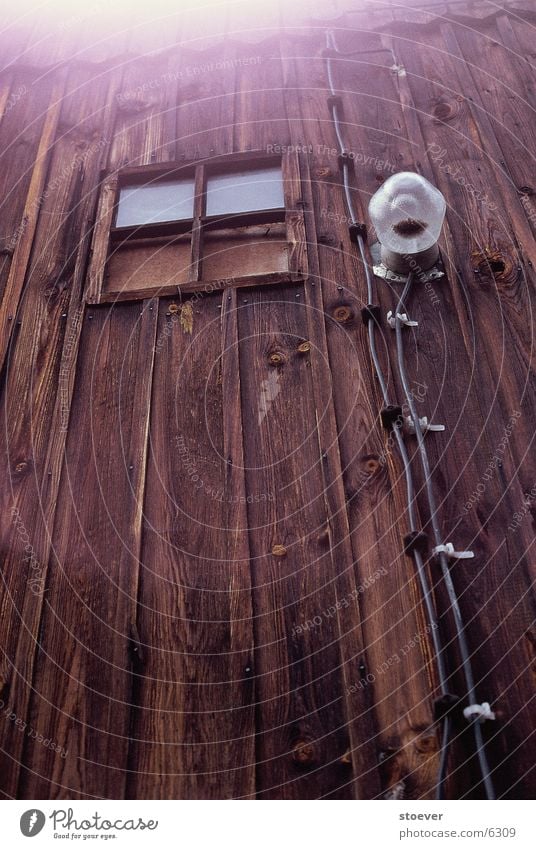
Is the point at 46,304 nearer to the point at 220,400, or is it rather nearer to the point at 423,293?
the point at 220,400

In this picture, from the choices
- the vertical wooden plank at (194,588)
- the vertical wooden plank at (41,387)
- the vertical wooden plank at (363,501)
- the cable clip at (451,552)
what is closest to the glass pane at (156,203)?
the vertical wooden plank at (41,387)

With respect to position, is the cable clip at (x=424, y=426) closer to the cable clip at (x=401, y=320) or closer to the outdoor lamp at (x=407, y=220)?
the cable clip at (x=401, y=320)

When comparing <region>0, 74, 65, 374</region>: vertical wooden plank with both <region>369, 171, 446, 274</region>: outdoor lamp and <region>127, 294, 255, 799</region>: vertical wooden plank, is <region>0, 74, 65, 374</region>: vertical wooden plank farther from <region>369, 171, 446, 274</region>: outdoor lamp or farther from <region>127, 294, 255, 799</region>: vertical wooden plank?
<region>369, 171, 446, 274</region>: outdoor lamp

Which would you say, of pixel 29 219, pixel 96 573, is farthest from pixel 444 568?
pixel 29 219

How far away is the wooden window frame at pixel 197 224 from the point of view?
3.54m

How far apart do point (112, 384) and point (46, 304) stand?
66cm

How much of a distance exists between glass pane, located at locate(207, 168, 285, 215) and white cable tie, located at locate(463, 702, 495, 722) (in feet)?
8.50

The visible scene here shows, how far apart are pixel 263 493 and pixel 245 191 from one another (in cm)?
187

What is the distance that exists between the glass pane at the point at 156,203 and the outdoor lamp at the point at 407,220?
3.70 feet

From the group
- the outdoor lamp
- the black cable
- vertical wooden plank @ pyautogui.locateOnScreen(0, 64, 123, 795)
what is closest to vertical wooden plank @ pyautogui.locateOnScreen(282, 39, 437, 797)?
the black cable

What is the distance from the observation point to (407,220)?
3.27 m

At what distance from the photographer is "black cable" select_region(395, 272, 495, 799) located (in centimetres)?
222

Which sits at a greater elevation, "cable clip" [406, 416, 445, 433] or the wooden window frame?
the wooden window frame

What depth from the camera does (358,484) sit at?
2865mm
